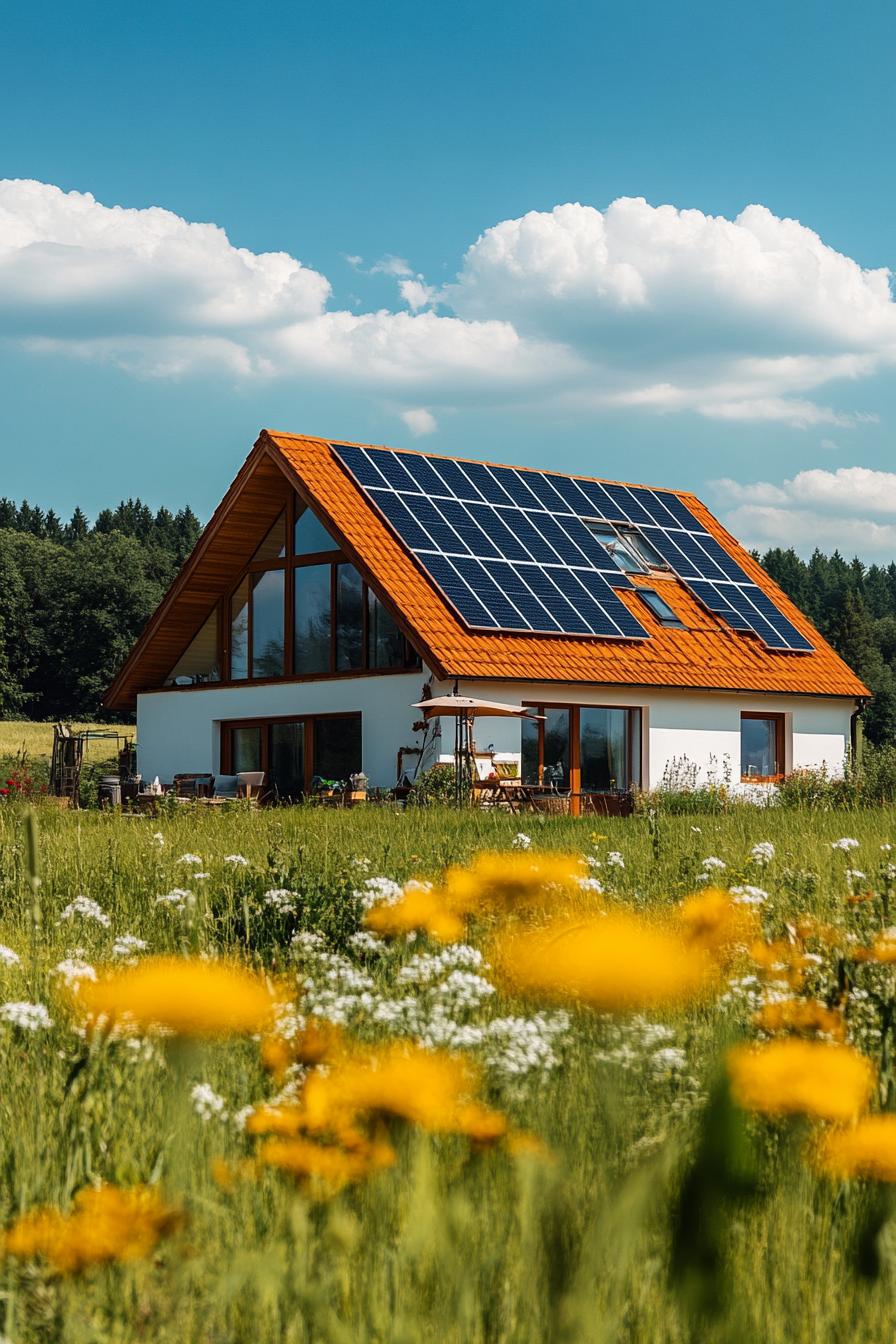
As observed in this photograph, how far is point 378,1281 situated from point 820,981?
8.91 ft

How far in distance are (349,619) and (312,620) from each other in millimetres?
1069

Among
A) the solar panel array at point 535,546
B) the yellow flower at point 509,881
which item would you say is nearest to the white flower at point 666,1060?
the yellow flower at point 509,881

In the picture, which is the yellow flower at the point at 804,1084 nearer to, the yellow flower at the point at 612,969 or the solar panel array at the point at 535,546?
the yellow flower at the point at 612,969

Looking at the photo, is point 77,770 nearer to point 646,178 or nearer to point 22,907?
point 646,178

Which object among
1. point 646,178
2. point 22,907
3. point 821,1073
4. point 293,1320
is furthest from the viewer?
point 646,178

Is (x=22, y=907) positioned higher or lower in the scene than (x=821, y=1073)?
lower

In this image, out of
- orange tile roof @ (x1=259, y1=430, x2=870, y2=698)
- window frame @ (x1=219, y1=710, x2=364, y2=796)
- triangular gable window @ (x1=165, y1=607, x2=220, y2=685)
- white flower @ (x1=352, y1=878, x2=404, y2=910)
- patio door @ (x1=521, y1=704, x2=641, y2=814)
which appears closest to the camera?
white flower @ (x1=352, y1=878, x2=404, y2=910)

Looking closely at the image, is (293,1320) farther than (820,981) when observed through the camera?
No

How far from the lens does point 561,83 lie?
50.5 feet

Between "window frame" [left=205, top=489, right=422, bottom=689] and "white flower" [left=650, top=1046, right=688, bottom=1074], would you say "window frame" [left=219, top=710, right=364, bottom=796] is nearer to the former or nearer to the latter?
"window frame" [left=205, top=489, right=422, bottom=689]

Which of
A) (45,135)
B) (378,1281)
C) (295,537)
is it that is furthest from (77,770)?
(378,1281)

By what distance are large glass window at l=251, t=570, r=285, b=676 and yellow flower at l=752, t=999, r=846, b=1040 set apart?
2222 cm

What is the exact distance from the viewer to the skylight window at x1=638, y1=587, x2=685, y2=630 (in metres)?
25.2

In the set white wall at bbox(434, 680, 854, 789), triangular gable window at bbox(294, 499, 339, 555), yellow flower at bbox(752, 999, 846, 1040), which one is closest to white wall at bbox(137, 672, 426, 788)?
white wall at bbox(434, 680, 854, 789)
